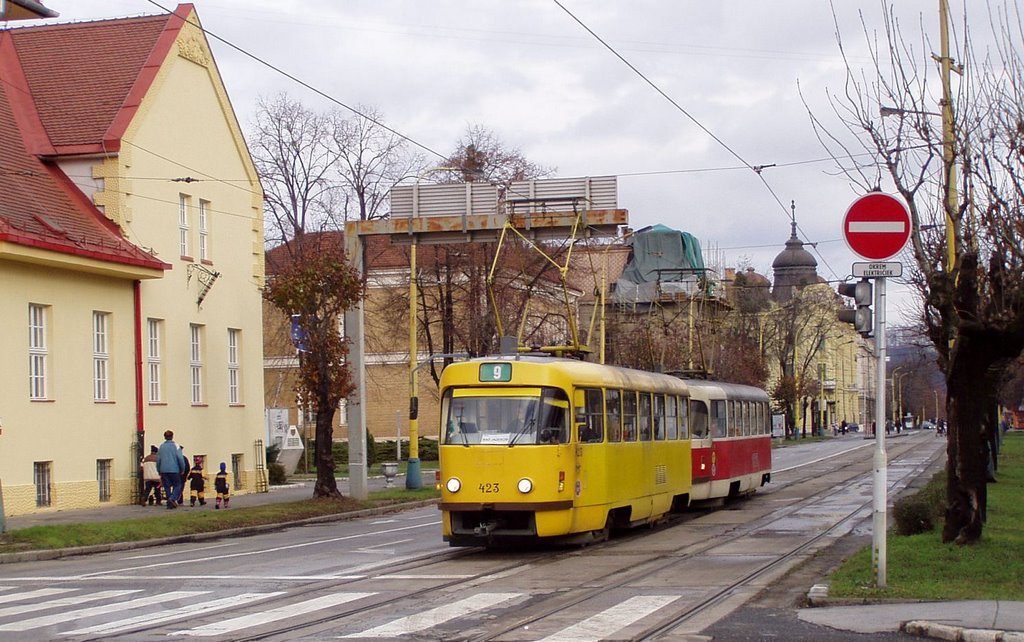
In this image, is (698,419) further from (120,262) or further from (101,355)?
(101,355)

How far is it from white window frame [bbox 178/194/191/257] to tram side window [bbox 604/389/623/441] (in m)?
17.4

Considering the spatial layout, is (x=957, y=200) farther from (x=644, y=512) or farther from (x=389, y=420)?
(x=389, y=420)

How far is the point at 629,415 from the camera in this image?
71.0 ft

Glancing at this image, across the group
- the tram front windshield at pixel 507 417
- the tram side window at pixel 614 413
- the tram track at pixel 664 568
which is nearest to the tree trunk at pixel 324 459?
the tram track at pixel 664 568

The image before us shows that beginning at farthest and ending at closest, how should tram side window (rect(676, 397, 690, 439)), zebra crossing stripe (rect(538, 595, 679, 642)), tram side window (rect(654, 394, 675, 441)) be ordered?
1. tram side window (rect(676, 397, 690, 439))
2. tram side window (rect(654, 394, 675, 441))
3. zebra crossing stripe (rect(538, 595, 679, 642))

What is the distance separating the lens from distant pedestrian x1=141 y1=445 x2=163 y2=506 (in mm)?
30797

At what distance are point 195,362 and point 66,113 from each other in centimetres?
715

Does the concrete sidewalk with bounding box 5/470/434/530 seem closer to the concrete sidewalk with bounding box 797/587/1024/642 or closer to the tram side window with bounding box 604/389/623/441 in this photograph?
the tram side window with bounding box 604/389/623/441

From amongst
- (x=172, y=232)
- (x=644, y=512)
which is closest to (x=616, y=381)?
(x=644, y=512)

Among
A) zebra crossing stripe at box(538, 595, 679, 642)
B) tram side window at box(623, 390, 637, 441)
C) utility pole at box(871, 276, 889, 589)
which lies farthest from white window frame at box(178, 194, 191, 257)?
utility pole at box(871, 276, 889, 589)

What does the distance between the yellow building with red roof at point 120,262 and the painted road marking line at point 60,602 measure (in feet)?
44.0

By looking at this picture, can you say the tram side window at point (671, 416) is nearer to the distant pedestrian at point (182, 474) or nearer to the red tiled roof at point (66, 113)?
the distant pedestrian at point (182, 474)

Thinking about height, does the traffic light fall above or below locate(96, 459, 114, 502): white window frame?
above

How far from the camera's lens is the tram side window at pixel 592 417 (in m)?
19.3
